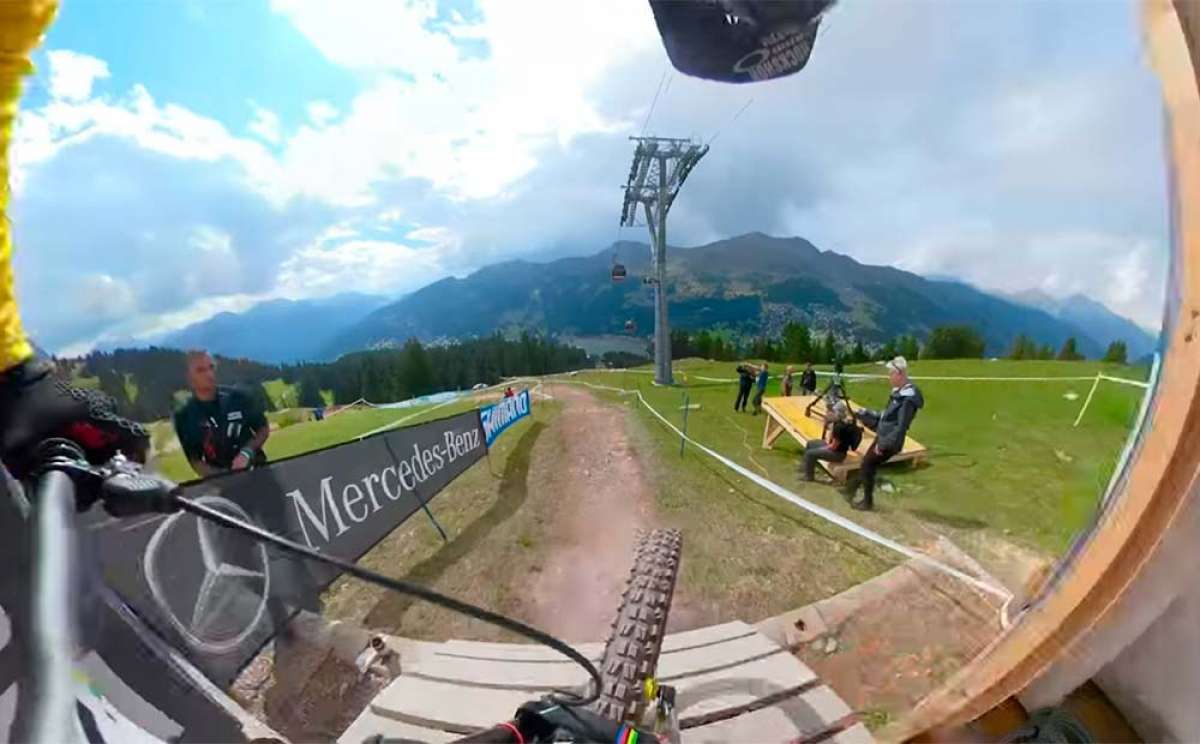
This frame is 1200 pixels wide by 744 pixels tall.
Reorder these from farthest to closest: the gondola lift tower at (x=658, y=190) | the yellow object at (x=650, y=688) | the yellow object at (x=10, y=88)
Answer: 1. the yellow object at (x=650, y=688)
2. the gondola lift tower at (x=658, y=190)
3. the yellow object at (x=10, y=88)

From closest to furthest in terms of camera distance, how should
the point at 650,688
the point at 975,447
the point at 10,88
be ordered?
the point at 10,88 < the point at 975,447 < the point at 650,688

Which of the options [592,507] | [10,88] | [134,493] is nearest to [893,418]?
[592,507]

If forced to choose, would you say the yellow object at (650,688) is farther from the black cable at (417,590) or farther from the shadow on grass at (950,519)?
the shadow on grass at (950,519)

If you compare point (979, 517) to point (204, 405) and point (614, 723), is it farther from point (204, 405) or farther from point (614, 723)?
point (204, 405)

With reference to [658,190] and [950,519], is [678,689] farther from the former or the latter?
[658,190]

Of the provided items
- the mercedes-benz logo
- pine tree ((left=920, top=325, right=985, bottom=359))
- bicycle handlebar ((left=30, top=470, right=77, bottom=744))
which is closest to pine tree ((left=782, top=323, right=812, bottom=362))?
pine tree ((left=920, top=325, right=985, bottom=359))

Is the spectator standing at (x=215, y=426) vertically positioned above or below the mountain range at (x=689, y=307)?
below

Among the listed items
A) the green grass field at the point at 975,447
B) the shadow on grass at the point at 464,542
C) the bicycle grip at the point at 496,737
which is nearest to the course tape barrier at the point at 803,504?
the green grass field at the point at 975,447

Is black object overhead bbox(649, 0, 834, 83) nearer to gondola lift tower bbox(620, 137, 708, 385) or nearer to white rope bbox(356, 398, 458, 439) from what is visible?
gondola lift tower bbox(620, 137, 708, 385)
